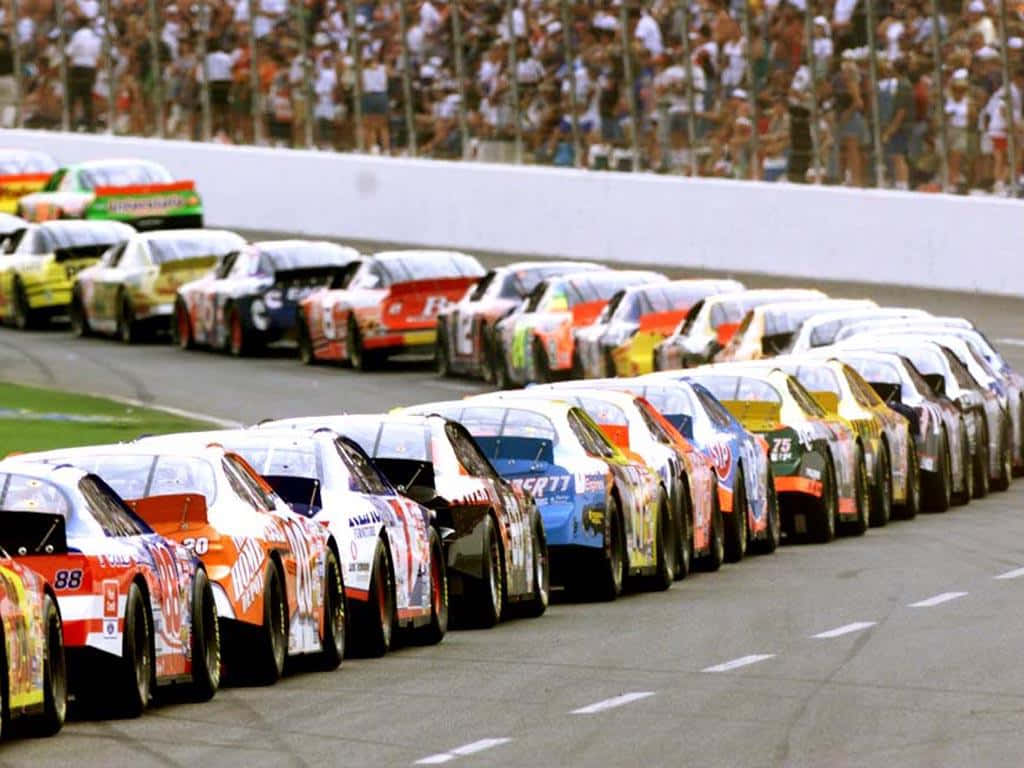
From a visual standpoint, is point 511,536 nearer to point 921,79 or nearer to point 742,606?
point 742,606

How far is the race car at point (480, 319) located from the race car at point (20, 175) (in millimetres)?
19275

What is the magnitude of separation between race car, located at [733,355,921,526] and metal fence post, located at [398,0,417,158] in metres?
26.0

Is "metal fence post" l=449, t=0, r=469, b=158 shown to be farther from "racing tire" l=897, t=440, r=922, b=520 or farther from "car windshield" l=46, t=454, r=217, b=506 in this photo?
"car windshield" l=46, t=454, r=217, b=506

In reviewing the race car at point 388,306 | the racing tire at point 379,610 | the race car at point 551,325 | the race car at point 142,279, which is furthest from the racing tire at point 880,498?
the race car at point 142,279

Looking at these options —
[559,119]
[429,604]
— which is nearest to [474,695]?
[429,604]

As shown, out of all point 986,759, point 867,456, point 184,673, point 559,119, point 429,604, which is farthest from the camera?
point 559,119

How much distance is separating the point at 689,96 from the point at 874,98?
11.9ft

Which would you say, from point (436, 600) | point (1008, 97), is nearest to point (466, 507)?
point (436, 600)

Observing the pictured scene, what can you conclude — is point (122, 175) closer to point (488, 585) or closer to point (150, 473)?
point (488, 585)

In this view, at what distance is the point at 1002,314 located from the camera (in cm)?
4034

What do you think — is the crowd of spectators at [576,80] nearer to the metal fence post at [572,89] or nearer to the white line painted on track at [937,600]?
the metal fence post at [572,89]

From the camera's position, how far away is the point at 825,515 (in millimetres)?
22953

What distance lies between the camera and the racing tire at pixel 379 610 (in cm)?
1560

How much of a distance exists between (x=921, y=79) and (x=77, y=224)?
37.6ft
